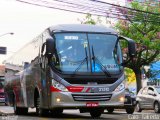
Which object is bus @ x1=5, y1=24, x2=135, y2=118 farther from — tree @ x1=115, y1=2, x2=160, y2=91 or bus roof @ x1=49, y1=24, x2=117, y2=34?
tree @ x1=115, y1=2, x2=160, y2=91

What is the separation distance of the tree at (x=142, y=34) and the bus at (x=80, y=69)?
21.7 metres

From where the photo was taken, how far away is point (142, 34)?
39312mm

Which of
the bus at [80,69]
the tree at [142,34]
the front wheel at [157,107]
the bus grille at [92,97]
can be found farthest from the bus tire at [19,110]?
the tree at [142,34]

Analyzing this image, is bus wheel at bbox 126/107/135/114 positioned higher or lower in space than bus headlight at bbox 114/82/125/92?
lower

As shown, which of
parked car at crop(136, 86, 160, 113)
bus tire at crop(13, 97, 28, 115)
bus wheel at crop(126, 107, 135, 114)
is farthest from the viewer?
parked car at crop(136, 86, 160, 113)

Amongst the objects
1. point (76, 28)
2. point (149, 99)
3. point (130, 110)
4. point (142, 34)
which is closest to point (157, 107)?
point (149, 99)

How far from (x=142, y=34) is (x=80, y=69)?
24061mm

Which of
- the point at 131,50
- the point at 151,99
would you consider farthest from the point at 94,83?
the point at 151,99

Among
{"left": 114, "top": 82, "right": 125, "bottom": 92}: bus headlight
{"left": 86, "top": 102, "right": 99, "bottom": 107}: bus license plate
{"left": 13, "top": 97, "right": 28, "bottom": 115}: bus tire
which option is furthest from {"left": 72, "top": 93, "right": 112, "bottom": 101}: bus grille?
{"left": 13, "top": 97, "right": 28, "bottom": 115}: bus tire

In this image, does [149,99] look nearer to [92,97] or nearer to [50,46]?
[92,97]

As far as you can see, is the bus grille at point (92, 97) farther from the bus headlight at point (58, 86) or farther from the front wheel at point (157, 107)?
the front wheel at point (157, 107)

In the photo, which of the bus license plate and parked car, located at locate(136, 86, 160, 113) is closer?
the bus license plate

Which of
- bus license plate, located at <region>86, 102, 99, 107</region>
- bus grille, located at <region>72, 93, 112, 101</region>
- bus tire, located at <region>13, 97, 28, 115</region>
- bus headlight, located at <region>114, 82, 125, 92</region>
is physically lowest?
bus tire, located at <region>13, 97, 28, 115</region>

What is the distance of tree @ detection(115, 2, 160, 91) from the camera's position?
38406mm
